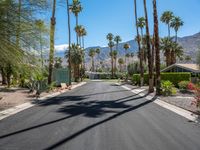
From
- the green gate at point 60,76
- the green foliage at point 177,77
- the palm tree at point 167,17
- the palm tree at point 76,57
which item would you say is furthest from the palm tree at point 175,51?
the green gate at point 60,76

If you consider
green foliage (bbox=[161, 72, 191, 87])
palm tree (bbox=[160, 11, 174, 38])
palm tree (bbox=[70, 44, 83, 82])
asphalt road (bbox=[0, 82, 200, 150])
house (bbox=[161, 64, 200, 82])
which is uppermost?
palm tree (bbox=[160, 11, 174, 38])

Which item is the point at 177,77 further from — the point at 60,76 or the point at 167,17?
the point at 167,17

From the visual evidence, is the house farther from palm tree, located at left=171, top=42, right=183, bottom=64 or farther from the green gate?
the green gate

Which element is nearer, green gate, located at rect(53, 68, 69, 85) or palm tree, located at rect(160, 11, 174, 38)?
green gate, located at rect(53, 68, 69, 85)

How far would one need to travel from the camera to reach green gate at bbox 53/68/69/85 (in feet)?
170

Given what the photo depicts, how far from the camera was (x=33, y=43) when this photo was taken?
15.3 metres

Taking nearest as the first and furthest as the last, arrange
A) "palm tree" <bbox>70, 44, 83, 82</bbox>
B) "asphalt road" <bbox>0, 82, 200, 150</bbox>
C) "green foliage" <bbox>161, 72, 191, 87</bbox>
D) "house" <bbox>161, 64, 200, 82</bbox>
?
"asphalt road" <bbox>0, 82, 200, 150</bbox> < "green foliage" <bbox>161, 72, 191, 87</bbox> < "house" <bbox>161, 64, 200, 82</bbox> < "palm tree" <bbox>70, 44, 83, 82</bbox>

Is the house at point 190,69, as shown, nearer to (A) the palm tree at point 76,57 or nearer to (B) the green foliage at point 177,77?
(B) the green foliage at point 177,77

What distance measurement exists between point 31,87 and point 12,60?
57.2 ft

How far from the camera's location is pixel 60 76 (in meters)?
53.1

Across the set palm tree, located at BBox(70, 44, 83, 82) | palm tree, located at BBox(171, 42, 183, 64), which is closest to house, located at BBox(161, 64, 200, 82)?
palm tree, located at BBox(171, 42, 183, 64)

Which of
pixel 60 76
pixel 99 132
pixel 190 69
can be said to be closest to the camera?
pixel 99 132

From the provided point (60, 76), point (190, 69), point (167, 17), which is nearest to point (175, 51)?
point (167, 17)

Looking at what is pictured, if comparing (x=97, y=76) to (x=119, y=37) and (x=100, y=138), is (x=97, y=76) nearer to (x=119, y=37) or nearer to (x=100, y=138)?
(x=119, y=37)
